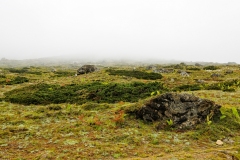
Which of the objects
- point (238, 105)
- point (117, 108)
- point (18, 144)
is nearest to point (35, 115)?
point (18, 144)

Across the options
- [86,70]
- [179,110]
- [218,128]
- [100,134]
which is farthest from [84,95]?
[86,70]

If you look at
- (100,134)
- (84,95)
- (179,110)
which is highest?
(179,110)

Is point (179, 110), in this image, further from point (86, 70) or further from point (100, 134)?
point (86, 70)

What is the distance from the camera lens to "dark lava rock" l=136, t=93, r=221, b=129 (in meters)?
12.4

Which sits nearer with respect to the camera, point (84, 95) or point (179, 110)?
point (179, 110)

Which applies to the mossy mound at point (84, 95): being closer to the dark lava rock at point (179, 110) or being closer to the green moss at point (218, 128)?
the dark lava rock at point (179, 110)

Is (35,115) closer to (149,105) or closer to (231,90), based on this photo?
(149,105)

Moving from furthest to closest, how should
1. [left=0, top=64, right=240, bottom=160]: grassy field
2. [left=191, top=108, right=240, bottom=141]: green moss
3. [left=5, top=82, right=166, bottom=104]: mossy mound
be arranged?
[left=5, top=82, right=166, bottom=104]: mossy mound
[left=191, top=108, right=240, bottom=141]: green moss
[left=0, top=64, right=240, bottom=160]: grassy field

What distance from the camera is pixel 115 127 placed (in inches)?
491

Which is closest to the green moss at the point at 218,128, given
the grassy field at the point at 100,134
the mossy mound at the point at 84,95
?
the grassy field at the point at 100,134

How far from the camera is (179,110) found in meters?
13.0

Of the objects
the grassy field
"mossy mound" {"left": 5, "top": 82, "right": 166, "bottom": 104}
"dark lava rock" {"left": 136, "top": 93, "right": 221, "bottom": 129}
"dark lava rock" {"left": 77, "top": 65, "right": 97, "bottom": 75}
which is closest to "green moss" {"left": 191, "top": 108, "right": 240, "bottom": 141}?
the grassy field

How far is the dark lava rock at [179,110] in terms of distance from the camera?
40.8ft

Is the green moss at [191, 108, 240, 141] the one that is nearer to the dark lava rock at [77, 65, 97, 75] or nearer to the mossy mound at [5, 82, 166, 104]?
the mossy mound at [5, 82, 166, 104]
